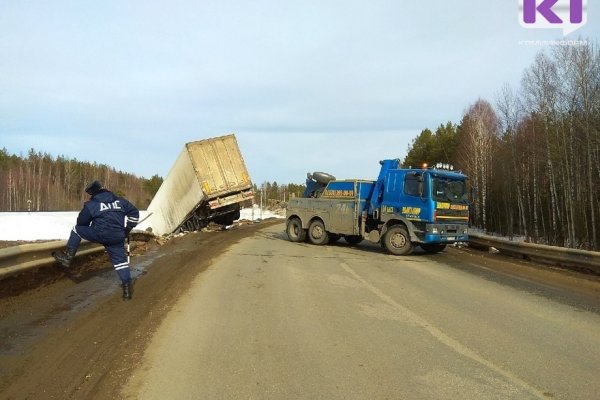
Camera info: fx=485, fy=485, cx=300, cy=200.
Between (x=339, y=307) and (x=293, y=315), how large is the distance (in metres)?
0.85

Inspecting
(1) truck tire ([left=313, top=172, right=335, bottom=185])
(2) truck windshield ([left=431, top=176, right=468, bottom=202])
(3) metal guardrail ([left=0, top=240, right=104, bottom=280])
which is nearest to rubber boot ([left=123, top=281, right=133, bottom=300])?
(3) metal guardrail ([left=0, top=240, right=104, bottom=280])

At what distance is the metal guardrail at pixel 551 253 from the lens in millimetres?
10750

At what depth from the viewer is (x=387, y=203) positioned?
1488 centimetres

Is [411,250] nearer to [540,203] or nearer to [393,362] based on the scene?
[393,362]

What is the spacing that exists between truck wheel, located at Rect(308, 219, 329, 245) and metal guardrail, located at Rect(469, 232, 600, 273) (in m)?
5.43

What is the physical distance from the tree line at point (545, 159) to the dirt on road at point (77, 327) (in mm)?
12219

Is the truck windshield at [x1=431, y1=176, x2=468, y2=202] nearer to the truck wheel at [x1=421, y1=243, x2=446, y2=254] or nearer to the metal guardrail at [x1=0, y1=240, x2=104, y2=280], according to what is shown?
the truck wheel at [x1=421, y1=243, x2=446, y2=254]

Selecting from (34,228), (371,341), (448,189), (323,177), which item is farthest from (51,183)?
(371,341)

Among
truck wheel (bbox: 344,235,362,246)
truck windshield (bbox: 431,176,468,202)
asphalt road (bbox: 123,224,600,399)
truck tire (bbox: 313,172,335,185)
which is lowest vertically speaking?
asphalt road (bbox: 123,224,600,399)

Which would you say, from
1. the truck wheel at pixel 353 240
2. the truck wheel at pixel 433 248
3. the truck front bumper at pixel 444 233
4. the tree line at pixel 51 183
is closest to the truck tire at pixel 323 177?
the truck wheel at pixel 353 240

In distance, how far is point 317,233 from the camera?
17.6m

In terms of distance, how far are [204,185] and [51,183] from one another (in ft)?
278

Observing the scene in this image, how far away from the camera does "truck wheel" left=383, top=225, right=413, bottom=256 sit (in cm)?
1438

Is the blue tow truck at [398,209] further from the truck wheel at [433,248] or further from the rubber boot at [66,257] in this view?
the rubber boot at [66,257]
